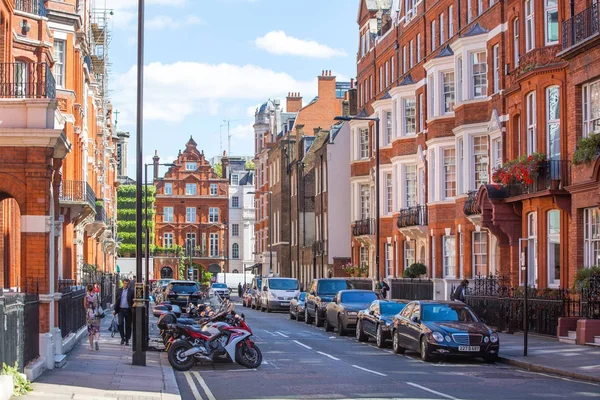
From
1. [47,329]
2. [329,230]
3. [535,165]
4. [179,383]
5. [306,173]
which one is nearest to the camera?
[179,383]

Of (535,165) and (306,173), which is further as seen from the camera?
(306,173)

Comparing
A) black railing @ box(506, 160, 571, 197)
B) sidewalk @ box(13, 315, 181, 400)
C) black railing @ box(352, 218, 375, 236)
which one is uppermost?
black railing @ box(506, 160, 571, 197)

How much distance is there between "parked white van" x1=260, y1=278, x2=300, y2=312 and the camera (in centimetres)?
5491

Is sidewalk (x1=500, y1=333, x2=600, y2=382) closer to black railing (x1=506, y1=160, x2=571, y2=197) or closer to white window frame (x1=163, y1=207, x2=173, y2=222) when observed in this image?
black railing (x1=506, y1=160, x2=571, y2=197)

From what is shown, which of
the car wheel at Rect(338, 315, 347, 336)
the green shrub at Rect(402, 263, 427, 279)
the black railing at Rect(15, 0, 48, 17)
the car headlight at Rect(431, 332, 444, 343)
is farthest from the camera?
the green shrub at Rect(402, 263, 427, 279)

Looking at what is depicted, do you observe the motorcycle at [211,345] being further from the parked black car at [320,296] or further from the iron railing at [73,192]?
the iron railing at [73,192]

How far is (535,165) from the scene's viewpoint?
3130 centimetres

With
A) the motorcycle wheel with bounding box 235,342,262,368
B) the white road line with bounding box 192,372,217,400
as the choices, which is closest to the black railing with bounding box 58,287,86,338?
the white road line with bounding box 192,372,217,400

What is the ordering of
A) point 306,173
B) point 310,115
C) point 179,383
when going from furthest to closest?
point 310,115 < point 306,173 < point 179,383

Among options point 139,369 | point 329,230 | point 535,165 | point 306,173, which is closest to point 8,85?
point 139,369

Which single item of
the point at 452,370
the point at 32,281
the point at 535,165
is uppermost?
the point at 535,165

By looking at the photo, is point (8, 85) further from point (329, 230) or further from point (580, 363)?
point (329, 230)

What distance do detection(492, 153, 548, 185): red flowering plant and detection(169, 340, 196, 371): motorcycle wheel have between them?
13676 mm

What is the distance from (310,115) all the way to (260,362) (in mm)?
64970
